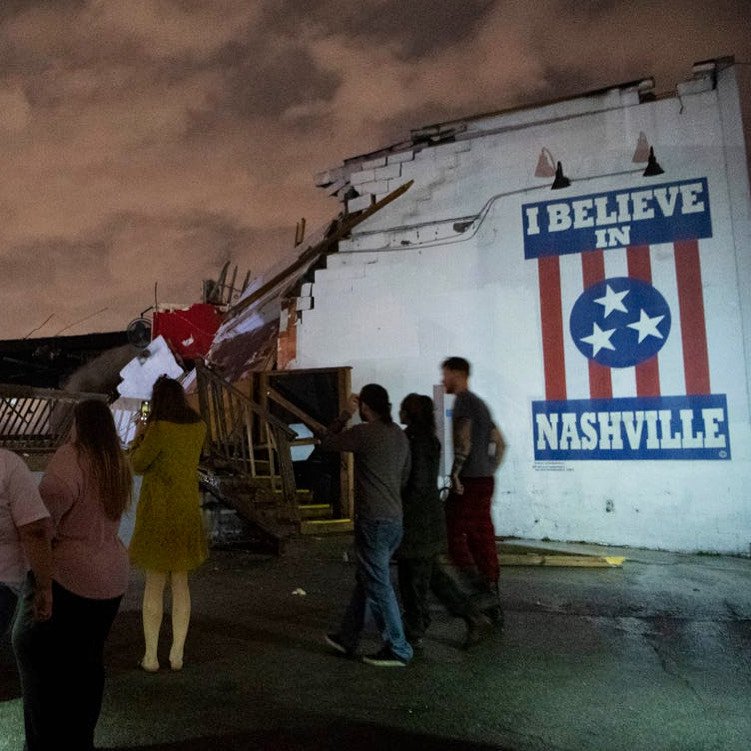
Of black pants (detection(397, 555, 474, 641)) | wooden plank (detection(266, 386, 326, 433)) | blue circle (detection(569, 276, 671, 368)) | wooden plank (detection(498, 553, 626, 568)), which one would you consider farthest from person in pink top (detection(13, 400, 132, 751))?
blue circle (detection(569, 276, 671, 368))

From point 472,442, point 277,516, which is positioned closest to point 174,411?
point 472,442

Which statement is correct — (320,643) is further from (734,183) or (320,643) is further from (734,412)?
(734,183)

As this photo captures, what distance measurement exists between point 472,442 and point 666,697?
1.96 m

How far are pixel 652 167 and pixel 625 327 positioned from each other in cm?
193

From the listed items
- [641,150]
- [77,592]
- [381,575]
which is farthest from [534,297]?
[77,592]

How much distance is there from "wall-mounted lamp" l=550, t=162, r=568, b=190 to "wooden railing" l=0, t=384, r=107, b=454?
6.29 meters

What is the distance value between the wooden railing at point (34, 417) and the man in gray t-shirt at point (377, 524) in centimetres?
528

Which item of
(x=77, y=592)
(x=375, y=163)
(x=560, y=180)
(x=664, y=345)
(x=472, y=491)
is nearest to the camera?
(x=77, y=592)

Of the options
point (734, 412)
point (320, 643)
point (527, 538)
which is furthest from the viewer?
point (527, 538)

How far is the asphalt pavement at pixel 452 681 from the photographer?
2982 millimetres

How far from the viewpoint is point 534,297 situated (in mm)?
8477

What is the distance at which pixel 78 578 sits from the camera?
2461mm

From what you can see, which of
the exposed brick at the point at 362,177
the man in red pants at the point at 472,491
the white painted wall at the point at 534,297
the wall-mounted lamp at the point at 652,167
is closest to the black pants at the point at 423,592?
the man in red pants at the point at 472,491

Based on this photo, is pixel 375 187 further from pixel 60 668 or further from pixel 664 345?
pixel 60 668
